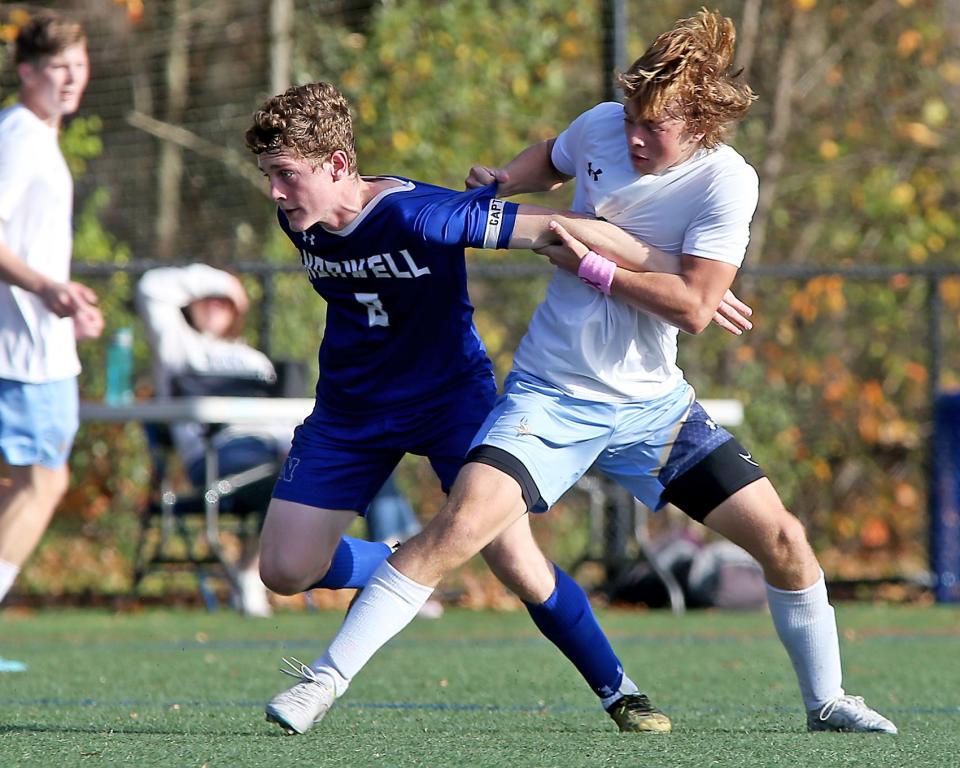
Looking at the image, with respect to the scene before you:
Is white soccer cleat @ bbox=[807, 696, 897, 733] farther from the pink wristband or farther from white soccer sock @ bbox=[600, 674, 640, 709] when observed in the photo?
the pink wristband

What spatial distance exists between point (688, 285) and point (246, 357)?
539 cm

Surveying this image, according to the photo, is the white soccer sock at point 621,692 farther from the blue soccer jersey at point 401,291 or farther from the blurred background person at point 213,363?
the blurred background person at point 213,363

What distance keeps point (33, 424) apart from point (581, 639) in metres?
2.38

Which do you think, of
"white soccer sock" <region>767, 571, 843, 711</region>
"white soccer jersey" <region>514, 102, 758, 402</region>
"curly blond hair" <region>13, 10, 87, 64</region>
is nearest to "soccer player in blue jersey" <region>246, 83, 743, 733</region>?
"white soccer jersey" <region>514, 102, 758, 402</region>

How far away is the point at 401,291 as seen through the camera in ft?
14.3

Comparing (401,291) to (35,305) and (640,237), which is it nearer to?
(640,237)

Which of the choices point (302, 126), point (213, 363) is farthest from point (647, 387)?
point (213, 363)

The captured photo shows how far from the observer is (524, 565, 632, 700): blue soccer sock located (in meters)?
4.51

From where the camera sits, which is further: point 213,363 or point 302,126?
point 213,363

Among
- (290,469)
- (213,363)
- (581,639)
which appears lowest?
(581,639)

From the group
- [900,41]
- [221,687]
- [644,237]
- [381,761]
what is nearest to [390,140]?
[900,41]

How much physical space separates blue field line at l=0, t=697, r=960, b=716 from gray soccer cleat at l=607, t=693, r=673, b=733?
501 millimetres

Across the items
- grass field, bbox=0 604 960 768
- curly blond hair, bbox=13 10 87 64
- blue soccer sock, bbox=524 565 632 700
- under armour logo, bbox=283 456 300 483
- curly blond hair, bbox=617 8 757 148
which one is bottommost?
grass field, bbox=0 604 960 768

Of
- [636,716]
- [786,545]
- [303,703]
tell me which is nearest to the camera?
[303,703]
